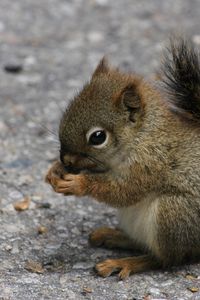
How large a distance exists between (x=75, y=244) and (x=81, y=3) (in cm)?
304

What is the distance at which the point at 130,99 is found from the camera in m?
2.99

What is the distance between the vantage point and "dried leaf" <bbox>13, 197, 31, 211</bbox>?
3527 mm

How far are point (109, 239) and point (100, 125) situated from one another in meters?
0.61

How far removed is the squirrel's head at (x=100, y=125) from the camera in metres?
2.92

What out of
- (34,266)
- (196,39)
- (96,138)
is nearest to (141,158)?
(96,138)

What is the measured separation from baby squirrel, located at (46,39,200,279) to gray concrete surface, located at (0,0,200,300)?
16 centimetres

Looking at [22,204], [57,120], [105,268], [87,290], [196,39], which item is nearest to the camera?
[87,290]

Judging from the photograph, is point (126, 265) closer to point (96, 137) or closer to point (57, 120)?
point (96, 137)

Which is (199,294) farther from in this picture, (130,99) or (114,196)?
(130,99)

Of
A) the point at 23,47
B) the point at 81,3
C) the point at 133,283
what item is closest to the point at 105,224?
the point at 133,283

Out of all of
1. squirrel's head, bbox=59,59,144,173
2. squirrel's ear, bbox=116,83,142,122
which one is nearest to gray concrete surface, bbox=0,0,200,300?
squirrel's head, bbox=59,59,144,173

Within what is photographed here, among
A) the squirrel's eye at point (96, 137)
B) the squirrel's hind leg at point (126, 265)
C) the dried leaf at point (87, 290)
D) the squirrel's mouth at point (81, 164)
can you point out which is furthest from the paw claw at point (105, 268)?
the squirrel's eye at point (96, 137)

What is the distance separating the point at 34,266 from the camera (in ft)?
10.1

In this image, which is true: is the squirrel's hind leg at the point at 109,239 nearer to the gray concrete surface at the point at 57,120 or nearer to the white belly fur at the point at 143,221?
the gray concrete surface at the point at 57,120
